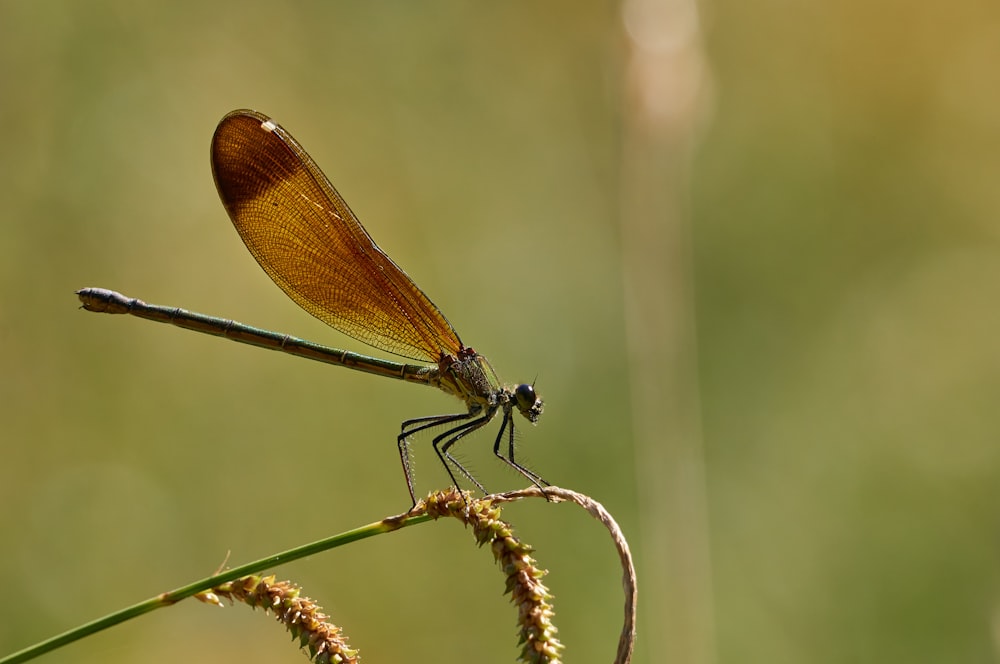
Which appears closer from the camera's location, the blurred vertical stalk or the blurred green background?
the blurred vertical stalk

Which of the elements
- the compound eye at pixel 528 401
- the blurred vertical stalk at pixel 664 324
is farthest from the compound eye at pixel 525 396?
the blurred vertical stalk at pixel 664 324

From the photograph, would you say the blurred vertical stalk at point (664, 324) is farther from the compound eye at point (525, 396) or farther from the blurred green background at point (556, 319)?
the compound eye at point (525, 396)

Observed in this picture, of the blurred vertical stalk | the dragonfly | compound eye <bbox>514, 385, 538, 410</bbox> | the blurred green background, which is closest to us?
the blurred vertical stalk

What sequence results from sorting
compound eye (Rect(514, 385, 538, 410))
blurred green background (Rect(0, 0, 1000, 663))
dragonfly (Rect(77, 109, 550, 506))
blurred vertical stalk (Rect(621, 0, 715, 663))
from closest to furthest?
blurred vertical stalk (Rect(621, 0, 715, 663)) < dragonfly (Rect(77, 109, 550, 506)) < compound eye (Rect(514, 385, 538, 410)) < blurred green background (Rect(0, 0, 1000, 663))

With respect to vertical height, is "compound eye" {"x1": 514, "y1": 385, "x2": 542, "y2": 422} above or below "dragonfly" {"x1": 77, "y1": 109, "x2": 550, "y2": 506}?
below

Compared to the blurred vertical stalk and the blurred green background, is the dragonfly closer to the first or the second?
the blurred vertical stalk

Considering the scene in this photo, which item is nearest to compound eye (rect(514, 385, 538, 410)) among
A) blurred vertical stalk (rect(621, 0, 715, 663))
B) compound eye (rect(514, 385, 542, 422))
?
compound eye (rect(514, 385, 542, 422))
